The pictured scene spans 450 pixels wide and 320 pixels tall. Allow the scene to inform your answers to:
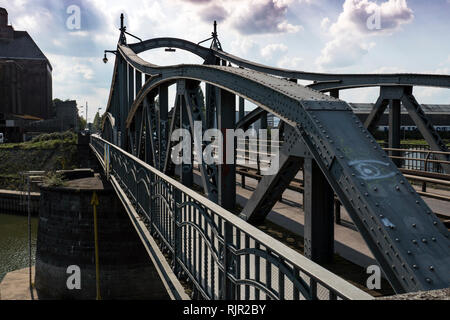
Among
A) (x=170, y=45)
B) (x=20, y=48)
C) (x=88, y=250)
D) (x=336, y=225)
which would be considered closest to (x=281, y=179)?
(x=336, y=225)

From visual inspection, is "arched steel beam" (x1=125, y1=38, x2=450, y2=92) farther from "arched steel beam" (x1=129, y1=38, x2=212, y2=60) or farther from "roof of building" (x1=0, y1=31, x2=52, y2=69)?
→ "roof of building" (x1=0, y1=31, x2=52, y2=69)

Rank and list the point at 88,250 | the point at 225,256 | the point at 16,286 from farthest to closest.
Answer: the point at 16,286, the point at 88,250, the point at 225,256

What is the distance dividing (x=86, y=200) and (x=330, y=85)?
38.3 feet

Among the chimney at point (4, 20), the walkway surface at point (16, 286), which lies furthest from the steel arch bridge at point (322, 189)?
the chimney at point (4, 20)

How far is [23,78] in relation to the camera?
74.1 m

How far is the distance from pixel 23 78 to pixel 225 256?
79.7 m

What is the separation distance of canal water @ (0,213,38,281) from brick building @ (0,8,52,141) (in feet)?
120

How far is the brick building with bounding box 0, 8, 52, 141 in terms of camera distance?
69.8 m

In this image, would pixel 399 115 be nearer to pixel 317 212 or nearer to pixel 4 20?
pixel 317 212

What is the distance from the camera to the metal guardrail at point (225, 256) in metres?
2.61

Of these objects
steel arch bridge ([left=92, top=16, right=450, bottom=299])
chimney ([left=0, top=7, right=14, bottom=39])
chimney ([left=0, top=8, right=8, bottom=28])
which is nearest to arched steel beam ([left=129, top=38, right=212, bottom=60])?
steel arch bridge ([left=92, top=16, right=450, bottom=299])

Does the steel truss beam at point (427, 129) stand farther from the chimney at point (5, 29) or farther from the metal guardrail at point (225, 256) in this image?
the chimney at point (5, 29)

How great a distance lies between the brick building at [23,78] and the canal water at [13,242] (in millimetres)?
36499
